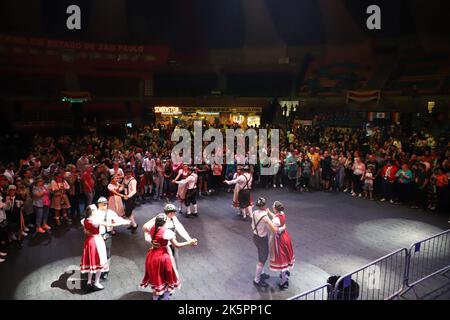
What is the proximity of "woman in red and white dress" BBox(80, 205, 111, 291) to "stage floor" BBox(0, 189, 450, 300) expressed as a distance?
0.44 m

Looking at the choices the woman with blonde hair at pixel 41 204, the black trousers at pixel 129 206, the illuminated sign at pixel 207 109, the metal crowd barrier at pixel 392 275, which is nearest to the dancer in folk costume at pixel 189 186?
the black trousers at pixel 129 206

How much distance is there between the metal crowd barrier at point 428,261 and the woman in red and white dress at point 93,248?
536cm

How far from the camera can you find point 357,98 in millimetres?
24438

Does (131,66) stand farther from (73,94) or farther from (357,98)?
(357,98)

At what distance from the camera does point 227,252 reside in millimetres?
8516

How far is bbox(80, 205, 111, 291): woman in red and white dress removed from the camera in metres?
6.40

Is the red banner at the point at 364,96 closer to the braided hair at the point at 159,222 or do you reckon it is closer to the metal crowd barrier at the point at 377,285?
the metal crowd barrier at the point at 377,285

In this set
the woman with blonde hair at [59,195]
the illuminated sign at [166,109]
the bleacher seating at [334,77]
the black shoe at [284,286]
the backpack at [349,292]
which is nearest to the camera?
the backpack at [349,292]

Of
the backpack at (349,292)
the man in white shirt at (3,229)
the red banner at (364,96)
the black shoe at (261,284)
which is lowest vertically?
the black shoe at (261,284)

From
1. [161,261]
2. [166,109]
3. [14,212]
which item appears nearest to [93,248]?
[161,261]

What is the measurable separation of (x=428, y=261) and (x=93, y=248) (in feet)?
22.5

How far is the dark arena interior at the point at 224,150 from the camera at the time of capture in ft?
22.9

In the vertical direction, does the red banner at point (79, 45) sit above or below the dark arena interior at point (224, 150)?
above
